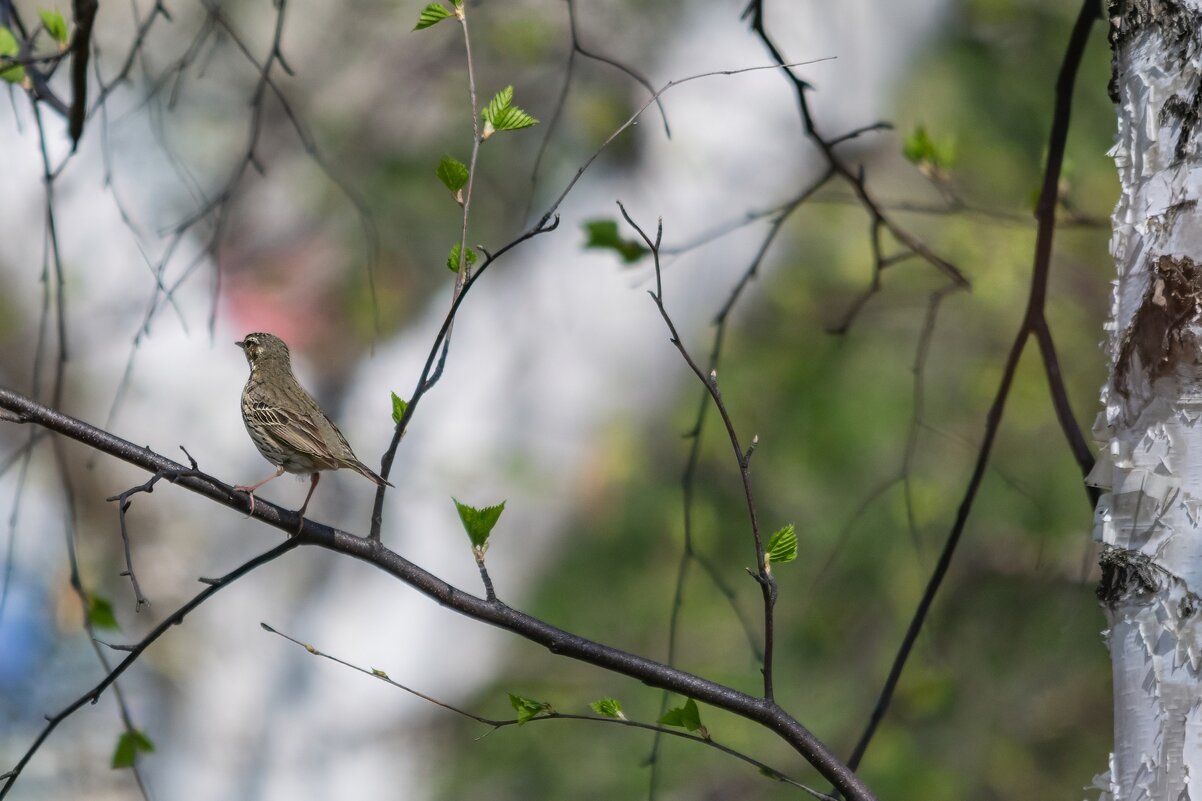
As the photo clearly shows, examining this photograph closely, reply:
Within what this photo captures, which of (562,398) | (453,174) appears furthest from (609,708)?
(562,398)

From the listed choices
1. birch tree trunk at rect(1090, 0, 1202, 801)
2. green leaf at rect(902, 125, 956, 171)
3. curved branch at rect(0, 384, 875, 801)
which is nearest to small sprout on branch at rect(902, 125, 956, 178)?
green leaf at rect(902, 125, 956, 171)

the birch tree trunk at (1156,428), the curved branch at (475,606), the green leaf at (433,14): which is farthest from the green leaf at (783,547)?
the green leaf at (433,14)

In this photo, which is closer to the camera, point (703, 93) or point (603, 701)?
point (603, 701)

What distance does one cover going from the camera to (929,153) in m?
1.37

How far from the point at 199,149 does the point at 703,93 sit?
1.15 m

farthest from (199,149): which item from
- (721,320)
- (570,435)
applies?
(721,320)

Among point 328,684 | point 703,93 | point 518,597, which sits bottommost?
point 328,684

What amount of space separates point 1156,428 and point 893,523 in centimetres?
153

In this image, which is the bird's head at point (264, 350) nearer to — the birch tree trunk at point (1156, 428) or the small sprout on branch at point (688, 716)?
the small sprout on branch at point (688, 716)

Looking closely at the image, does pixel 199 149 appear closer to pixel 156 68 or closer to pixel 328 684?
pixel 156 68

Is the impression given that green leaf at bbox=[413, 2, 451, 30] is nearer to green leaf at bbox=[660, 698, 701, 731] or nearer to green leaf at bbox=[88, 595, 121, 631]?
green leaf at bbox=[660, 698, 701, 731]

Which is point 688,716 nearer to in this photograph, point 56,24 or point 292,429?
point 292,429

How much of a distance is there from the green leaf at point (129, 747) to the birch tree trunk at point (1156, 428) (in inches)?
33.1

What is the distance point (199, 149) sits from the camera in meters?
2.50
